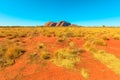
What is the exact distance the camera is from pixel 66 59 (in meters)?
10.7

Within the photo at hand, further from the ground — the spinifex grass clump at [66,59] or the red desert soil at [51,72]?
the spinifex grass clump at [66,59]

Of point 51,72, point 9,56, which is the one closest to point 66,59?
point 51,72

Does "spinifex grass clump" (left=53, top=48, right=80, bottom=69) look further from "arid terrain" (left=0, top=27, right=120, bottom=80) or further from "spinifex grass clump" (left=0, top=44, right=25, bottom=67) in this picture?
"spinifex grass clump" (left=0, top=44, right=25, bottom=67)

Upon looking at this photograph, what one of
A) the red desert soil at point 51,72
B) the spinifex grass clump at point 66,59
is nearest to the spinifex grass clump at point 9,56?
the red desert soil at point 51,72

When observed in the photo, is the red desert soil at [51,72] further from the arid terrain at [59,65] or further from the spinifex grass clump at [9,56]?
the spinifex grass clump at [9,56]

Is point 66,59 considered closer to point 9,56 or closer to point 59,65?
point 59,65

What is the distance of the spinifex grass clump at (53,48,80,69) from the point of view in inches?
397

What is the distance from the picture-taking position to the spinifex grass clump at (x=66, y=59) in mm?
10078

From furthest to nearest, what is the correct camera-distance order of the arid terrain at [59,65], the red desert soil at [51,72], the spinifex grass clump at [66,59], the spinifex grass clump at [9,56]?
the spinifex grass clump at [9,56]
the spinifex grass clump at [66,59]
the arid terrain at [59,65]
the red desert soil at [51,72]

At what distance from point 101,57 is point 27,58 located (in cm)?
546

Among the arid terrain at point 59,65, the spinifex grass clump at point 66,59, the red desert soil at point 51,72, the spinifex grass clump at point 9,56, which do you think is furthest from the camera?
the spinifex grass clump at point 9,56

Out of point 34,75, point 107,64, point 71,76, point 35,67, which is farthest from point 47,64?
point 107,64

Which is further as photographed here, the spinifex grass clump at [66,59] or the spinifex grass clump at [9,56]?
the spinifex grass clump at [9,56]

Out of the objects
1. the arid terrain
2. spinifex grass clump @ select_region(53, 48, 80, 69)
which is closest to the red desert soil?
the arid terrain
